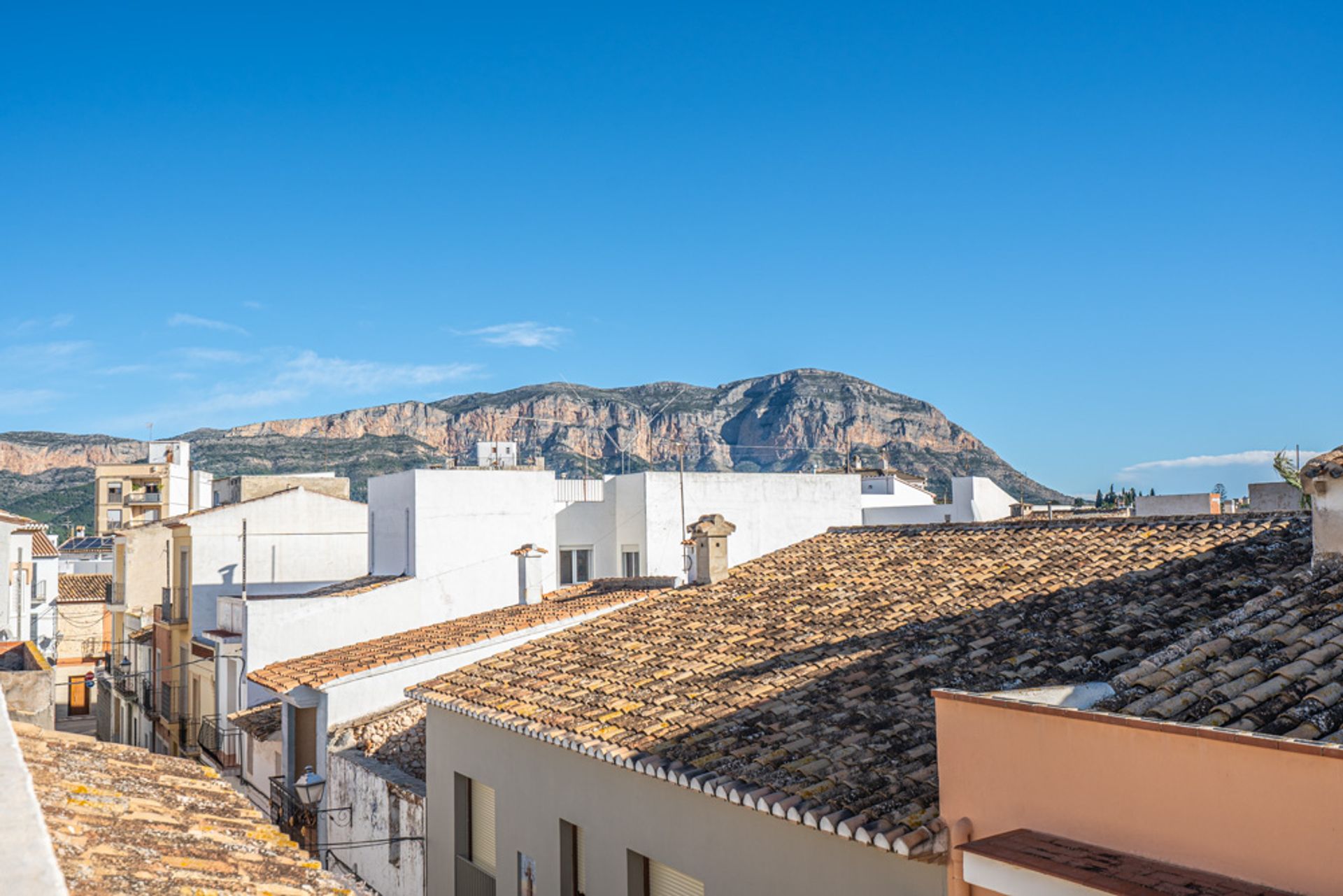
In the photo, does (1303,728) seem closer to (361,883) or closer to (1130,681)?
(1130,681)

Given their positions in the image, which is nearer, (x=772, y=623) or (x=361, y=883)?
(x=772, y=623)

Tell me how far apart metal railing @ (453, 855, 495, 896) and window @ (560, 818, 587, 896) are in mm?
1994

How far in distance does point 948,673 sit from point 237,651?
54.5 ft

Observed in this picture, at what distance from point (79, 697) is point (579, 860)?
43.4 metres

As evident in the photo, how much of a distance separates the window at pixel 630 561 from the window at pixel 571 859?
1429cm

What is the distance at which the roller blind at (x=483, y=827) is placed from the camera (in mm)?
12016

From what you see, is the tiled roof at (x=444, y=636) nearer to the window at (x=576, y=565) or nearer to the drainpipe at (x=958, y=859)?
the window at (x=576, y=565)

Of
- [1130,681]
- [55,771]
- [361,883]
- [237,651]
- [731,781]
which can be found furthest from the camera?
[237,651]

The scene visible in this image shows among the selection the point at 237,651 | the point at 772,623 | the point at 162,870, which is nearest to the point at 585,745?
the point at 772,623

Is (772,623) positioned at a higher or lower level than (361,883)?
higher

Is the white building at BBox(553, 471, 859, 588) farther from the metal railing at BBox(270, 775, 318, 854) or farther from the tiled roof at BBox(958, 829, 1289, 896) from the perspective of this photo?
the tiled roof at BBox(958, 829, 1289, 896)

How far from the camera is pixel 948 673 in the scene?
8312 millimetres

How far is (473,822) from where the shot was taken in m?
12.4

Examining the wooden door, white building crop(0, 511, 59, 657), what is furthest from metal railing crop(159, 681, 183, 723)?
the wooden door
